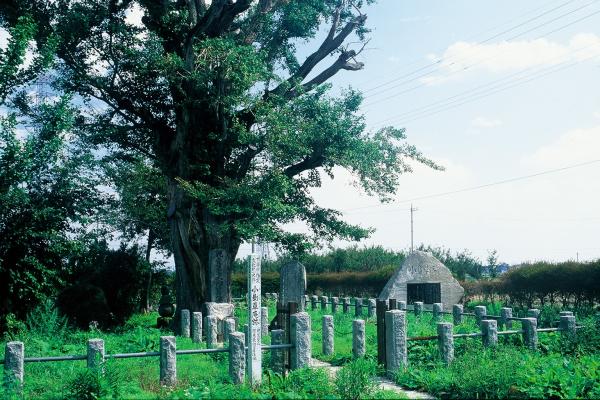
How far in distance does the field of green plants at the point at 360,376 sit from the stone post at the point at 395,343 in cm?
28

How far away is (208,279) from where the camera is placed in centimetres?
2012

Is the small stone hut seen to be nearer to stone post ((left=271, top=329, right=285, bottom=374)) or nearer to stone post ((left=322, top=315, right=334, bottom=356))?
stone post ((left=322, top=315, right=334, bottom=356))

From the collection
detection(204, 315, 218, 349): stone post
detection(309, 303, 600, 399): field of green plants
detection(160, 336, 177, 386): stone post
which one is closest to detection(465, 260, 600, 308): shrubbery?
detection(309, 303, 600, 399): field of green plants

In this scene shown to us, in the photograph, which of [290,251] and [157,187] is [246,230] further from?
[157,187]

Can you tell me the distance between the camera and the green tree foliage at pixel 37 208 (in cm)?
1645

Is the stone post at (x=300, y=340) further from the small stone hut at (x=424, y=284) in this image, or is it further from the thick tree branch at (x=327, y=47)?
the small stone hut at (x=424, y=284)

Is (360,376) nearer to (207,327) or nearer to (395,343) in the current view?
(395,343)

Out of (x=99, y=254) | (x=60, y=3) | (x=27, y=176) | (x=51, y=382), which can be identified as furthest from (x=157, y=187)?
(x=51, y=382)

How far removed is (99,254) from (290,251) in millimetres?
8756

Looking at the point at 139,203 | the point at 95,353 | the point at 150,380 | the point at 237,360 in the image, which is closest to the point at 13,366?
the point at 95,353

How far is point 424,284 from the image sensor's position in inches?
971

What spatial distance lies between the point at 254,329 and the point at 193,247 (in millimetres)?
10668

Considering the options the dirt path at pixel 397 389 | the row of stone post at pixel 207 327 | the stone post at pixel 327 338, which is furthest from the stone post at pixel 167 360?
the stone post at pixel 327 338

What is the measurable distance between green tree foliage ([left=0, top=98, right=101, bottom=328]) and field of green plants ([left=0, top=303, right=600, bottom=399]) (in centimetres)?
345
